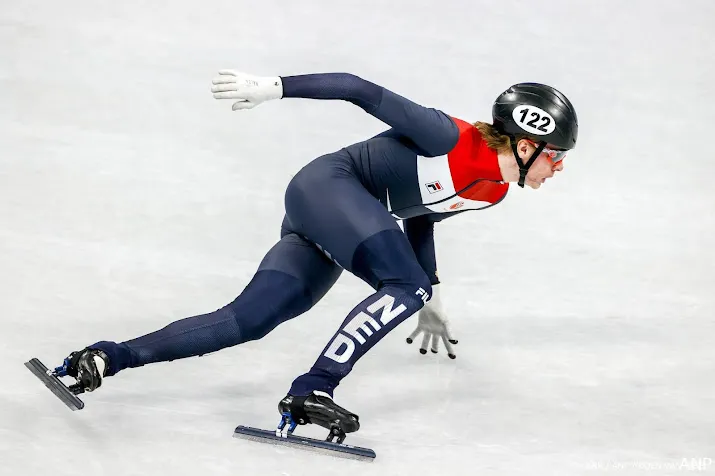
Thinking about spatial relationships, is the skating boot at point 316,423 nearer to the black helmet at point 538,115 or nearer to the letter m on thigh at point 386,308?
the letter m on thigh at point 386,308

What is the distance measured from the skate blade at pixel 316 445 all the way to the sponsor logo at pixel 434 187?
1130mm

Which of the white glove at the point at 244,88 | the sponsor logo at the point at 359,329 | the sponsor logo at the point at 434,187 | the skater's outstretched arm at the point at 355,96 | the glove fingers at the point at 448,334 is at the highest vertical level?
the skater's outstretched arm at the point at 355,96

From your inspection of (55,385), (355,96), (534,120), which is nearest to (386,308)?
(355,96)

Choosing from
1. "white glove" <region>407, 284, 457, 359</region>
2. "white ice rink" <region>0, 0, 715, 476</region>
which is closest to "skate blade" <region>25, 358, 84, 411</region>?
"white ice rink" <region>0, 0, 715, 476</region>

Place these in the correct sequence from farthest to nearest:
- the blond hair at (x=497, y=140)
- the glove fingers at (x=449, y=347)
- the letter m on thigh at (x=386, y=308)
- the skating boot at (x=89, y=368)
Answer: the glove fingers at (x=449, y=347) < the blond hair at (x=497, y=140) < the letter m on thigh at (x=386, y=308) < the skating boot at (x=89, y=368)

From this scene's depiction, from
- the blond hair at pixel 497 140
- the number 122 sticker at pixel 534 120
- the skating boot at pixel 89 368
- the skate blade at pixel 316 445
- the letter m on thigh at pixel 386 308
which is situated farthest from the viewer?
the blond hair at pixel 497 140

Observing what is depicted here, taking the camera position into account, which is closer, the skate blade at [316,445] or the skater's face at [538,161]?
the skate blade at [316,445]

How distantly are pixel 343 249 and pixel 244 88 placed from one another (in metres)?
0.73

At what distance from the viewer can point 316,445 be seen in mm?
4199

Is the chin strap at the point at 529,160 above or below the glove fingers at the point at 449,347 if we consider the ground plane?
above

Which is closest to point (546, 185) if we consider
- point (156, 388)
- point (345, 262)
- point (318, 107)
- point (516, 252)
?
point (516, 252)

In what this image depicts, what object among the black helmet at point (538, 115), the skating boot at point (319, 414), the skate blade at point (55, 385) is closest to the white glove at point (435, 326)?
the black helmet at point (538, 115)

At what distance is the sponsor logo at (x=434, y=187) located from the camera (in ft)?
15.7

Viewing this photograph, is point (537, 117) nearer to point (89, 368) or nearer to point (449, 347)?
point (449, 347)
